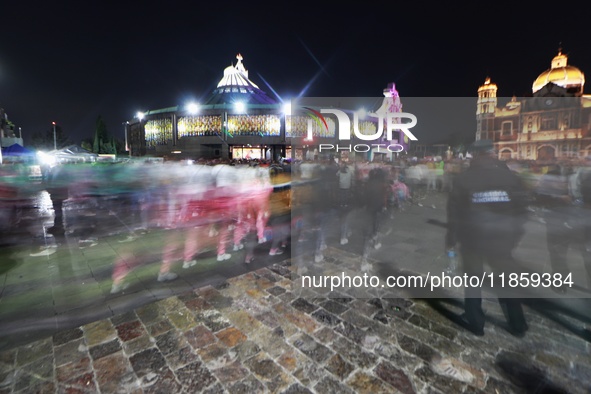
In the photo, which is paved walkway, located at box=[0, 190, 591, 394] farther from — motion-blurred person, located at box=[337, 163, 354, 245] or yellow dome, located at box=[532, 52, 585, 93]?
yellow dome, located at box=[532, 52, 585, 93]

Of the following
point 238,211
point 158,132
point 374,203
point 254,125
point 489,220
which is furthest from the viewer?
point 158,132

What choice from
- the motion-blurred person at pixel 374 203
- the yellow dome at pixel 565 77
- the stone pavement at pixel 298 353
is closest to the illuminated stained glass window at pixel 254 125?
the motion-blurred person at pixel 374 203

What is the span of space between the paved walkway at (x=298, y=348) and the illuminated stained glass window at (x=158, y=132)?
70.0m

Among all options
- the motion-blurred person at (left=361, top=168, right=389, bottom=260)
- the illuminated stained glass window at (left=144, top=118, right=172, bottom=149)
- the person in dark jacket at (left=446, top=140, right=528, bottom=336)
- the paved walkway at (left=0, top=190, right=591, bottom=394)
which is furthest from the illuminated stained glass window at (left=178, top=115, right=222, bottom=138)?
the person in dark jacket at (left=446, top=140, right=528, bottom=336)

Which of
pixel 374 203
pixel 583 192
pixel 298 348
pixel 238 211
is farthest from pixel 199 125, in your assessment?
pixel 298 348

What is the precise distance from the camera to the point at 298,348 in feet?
10.0

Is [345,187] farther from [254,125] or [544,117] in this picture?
[544,117]

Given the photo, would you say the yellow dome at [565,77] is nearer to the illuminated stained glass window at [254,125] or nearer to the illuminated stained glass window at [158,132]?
the illuminated stained glass window at [254,125]

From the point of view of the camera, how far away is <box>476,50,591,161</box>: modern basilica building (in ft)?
182

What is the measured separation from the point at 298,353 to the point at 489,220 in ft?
8.68

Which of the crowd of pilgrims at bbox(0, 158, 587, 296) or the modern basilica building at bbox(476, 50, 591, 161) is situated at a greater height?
the modern basilica building at bbox(476, 50, 591, 161)

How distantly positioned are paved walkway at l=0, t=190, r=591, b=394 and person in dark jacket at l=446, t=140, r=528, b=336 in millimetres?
219

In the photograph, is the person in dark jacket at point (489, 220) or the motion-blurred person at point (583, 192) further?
the motion-blurred person at point (583, 192)

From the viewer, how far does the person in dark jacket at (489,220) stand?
131 inches
